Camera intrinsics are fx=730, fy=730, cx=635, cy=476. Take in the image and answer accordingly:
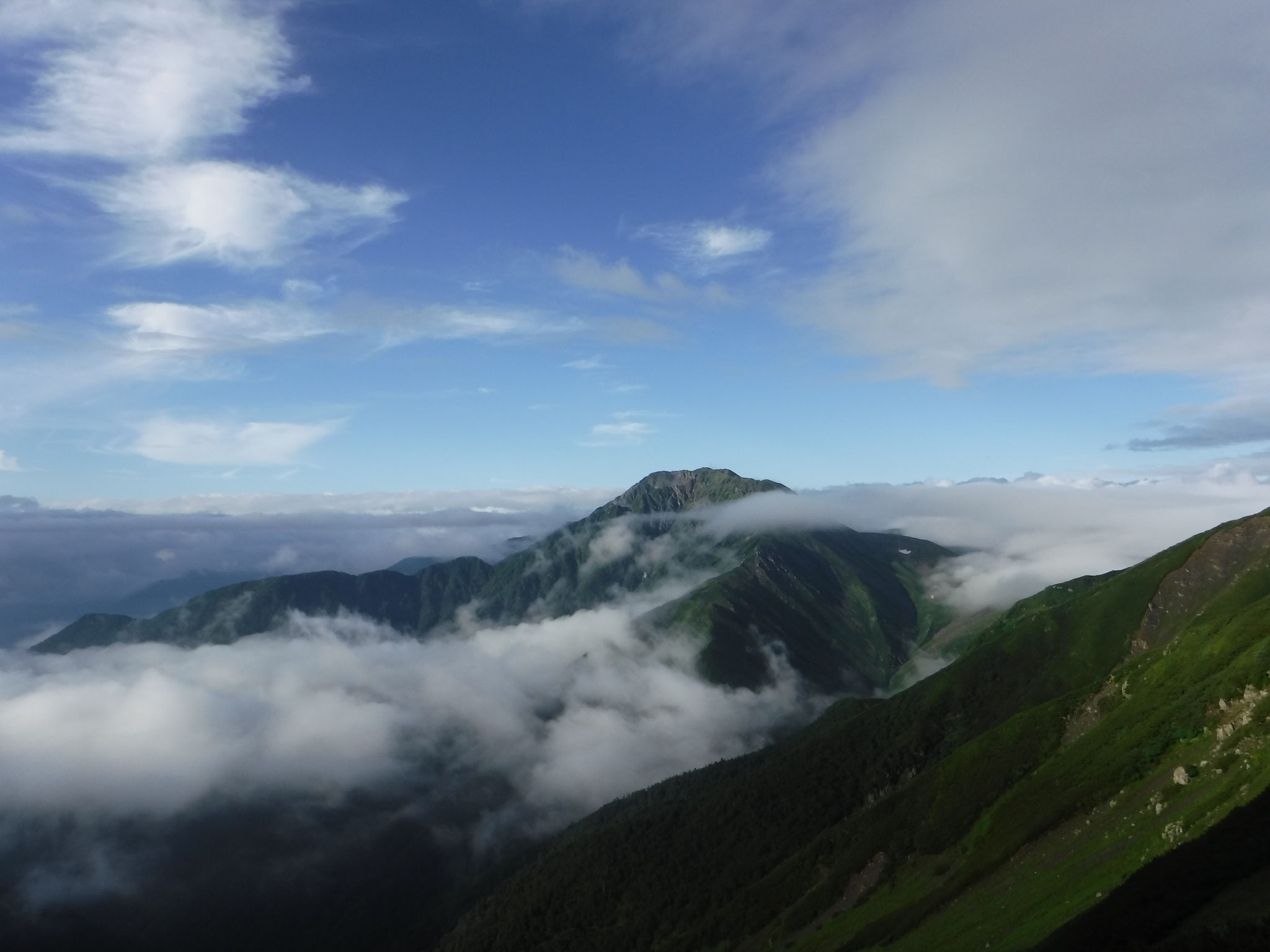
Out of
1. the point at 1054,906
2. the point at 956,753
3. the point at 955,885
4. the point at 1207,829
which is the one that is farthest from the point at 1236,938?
the point at 956,753

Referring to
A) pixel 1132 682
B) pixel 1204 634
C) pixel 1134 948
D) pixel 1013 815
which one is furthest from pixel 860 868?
pixel 1134 948

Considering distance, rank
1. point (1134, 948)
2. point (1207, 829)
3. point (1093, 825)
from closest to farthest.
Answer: point (1134, 948), point (1207, 829), point (1093, 825)

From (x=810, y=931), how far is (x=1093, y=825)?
82.9 meters

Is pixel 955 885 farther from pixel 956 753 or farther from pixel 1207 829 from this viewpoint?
pixel 956 753

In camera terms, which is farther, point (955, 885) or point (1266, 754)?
point (955, 885)

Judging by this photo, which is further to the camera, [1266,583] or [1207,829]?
[1266,583]

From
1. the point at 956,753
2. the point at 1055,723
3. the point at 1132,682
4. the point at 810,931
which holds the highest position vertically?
the point at 1132,682

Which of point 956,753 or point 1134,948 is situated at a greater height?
point 1134,948

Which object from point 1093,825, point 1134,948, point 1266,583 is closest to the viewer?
point 1134,948

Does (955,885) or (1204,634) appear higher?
(1204,634)

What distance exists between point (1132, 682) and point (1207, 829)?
357 ft

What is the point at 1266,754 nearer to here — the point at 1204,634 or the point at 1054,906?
the point at 1054,906

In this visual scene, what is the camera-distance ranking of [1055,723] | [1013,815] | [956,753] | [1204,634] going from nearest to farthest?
[1013,815], [1204,634], [1055,723], [956,753]

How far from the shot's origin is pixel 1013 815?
124000 millimetres
